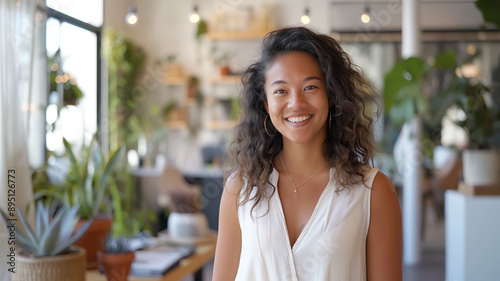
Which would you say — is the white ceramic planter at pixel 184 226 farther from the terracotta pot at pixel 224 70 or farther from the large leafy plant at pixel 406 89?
the terracotta pot at pixel 224 70

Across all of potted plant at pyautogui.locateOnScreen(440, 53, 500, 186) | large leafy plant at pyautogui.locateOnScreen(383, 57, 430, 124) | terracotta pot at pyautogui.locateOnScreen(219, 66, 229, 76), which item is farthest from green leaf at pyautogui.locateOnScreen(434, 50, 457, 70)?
terracotta pot at pyautogui.locateOnScreen(219, 66, 229, 76)

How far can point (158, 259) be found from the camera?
216 cm

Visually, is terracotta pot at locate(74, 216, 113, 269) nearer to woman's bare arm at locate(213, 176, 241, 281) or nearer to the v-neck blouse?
woman's bare arm at locate(213, 176, 241, 281)

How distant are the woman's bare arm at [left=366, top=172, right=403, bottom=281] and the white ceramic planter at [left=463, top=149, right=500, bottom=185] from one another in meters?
2.54

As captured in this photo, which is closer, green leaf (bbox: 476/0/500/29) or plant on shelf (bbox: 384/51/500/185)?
green leaf (bbox: 476/0/500/29)

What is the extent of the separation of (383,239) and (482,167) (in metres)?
2.59

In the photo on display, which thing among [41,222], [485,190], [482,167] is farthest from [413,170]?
[41,222]

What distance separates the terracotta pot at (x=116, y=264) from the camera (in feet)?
5.95

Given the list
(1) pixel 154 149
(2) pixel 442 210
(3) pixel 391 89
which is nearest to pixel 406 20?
(3) pixel 391 89

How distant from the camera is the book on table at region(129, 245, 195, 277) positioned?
2.01 meters

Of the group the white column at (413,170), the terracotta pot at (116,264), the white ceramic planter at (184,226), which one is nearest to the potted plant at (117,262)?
the terracotta pot at (116,264)

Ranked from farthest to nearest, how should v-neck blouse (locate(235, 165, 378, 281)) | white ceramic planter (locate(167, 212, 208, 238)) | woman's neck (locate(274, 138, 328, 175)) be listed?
white ceramic planter (locate(167, 212, 208, 238))
woman's neck (locate(274, 138, 328, 175))
v-neck blouse (locate(235, 165, 378, 281))

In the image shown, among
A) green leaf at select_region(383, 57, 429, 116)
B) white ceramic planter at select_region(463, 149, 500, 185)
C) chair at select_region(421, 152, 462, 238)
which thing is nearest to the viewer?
white ceramic planter at select_region(463, 149, 500, 185)

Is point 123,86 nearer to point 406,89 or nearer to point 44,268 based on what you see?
point 406,89
